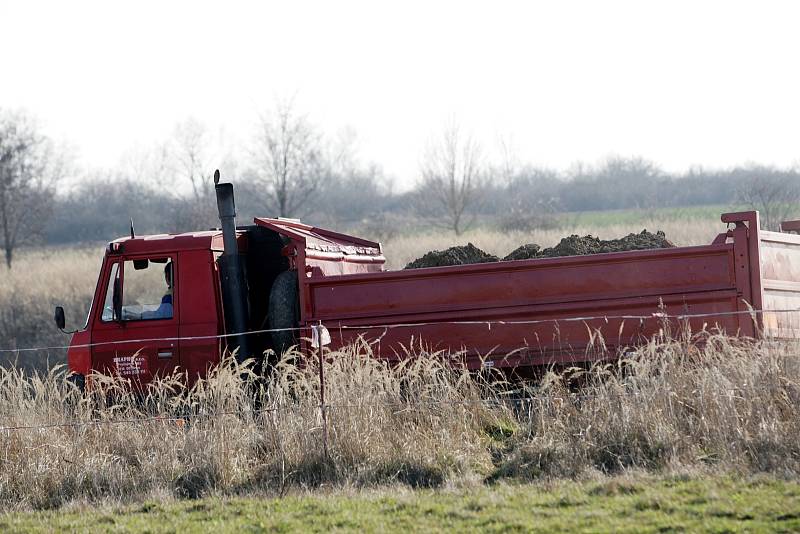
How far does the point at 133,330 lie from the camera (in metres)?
9.92

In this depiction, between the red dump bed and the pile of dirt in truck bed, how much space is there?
5.77 ft

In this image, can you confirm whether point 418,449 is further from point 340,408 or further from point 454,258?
point 454,258

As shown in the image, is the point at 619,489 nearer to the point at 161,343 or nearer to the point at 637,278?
the point at 637,278

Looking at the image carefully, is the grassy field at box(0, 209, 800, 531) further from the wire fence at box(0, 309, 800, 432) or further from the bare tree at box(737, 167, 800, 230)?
the bare tree at box(737, 167, 800, 230)

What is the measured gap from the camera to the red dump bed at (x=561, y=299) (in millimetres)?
8930

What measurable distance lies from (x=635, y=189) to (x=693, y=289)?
168 ft

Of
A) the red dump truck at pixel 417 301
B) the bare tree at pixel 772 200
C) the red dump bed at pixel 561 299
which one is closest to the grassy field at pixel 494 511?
the red dump truck at pixel 417 301

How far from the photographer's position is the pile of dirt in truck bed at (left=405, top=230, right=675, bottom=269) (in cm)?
1110

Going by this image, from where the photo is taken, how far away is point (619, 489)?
268 inches

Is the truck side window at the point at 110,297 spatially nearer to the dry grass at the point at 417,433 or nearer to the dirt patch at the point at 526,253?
the dry grass at the point at 417,433

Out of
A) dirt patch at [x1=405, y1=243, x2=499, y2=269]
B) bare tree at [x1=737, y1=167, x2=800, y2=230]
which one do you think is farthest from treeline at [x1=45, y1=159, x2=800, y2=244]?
dirt patch at [x1=405, y1=243, x2=499, y2=269]

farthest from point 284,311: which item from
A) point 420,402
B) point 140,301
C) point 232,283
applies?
point 420,402

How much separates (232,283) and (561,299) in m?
3.31

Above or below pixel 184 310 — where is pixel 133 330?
below
